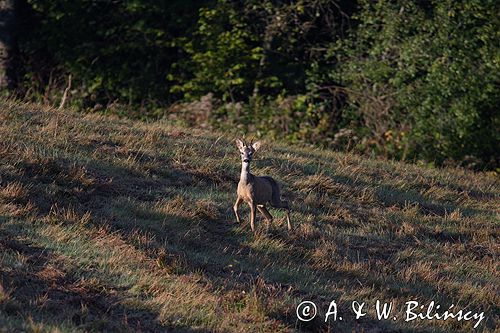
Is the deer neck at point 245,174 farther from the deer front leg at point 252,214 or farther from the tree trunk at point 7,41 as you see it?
the tree trunk at point 7,41

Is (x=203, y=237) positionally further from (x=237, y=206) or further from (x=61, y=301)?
(x=61, y=301)

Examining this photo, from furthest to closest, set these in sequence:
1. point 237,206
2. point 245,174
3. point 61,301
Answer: point 237,206, point 245,174, point 61,301

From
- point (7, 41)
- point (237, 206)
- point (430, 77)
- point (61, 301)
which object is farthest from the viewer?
point (7, 41)

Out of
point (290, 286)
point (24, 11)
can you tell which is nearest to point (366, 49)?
point (24, 11)

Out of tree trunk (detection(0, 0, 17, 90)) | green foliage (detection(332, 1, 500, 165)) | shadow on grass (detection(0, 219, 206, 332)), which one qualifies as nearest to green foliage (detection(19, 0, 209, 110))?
tree trunk (detection(0, 0, 17, 90))

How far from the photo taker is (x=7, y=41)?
78.8 feet

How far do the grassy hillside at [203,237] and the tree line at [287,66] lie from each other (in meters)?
5.68

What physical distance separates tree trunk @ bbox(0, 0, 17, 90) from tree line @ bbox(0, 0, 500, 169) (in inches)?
1.3

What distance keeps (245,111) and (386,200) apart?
9.39 metres

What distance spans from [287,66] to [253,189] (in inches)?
579

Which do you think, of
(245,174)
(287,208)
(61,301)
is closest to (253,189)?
(245,174)

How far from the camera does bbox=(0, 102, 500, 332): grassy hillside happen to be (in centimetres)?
898

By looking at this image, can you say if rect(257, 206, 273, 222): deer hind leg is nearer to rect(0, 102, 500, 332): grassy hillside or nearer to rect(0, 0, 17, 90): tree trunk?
rect(0, 102, 500, 332): grassy hillside

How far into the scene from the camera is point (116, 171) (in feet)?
42.2
